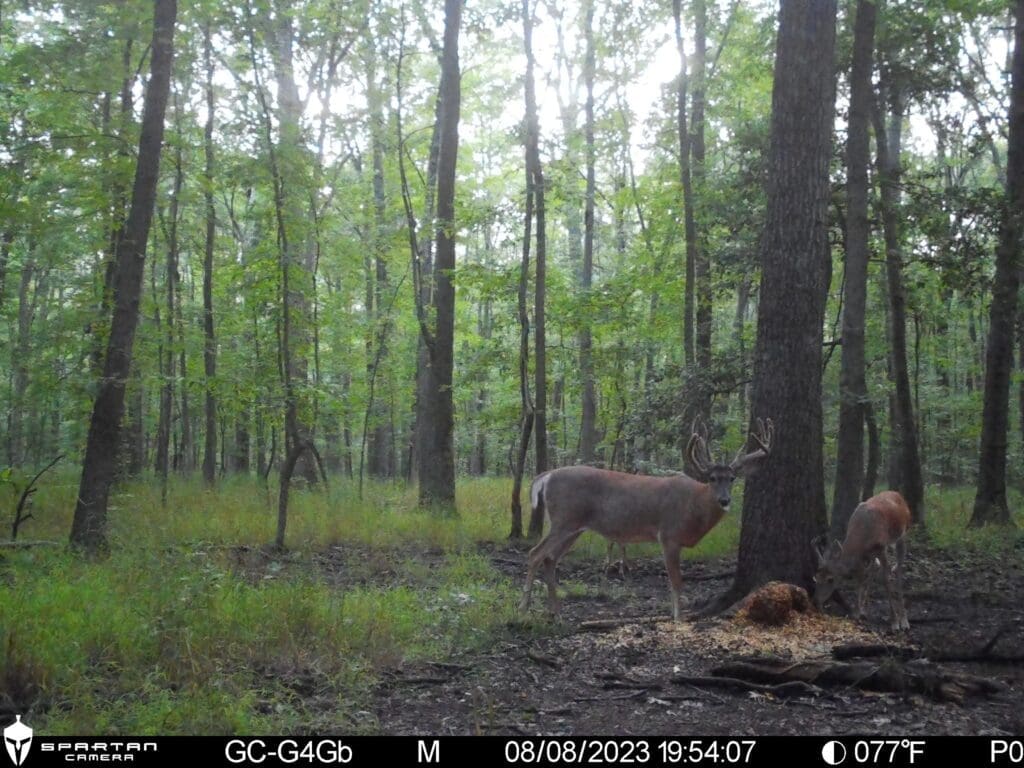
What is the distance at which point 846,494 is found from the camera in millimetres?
9906

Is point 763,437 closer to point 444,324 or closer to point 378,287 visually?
point 444,324

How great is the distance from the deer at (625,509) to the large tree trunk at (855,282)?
9.42 ft

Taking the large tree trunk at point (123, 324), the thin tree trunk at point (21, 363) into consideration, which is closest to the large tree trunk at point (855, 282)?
the large tree trunk at point (123, 324)

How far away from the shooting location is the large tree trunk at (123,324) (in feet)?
29.9

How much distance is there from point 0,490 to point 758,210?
13.1 metres

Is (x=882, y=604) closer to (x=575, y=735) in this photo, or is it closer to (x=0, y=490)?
(x=575, y=735)

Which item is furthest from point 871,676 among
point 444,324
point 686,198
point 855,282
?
point 686,198

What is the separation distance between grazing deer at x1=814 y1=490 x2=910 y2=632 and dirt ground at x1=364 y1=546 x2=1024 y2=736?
23 centimetres

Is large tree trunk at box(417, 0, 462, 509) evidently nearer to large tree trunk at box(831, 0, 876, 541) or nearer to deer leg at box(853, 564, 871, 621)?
large tree trunk at box(831, 0, 876, 541)

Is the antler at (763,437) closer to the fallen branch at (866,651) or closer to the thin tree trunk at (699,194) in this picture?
the fallen branch at (866,651)

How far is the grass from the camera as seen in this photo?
14.8 feet

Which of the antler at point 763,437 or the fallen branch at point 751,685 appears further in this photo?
the antler at point 763,437
